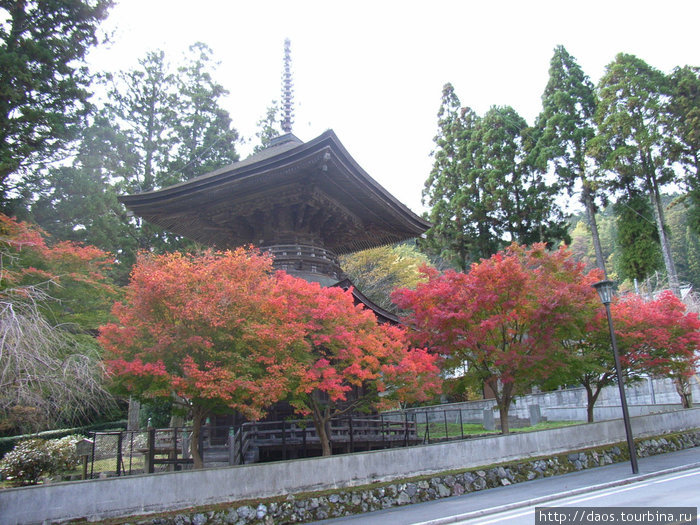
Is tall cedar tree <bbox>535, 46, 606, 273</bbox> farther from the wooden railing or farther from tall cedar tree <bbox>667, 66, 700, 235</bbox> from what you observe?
the wooden railing

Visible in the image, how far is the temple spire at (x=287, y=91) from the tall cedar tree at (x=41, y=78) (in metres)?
7.78

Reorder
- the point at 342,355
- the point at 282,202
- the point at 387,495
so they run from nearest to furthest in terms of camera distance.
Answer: the point at 342,355
the point at 387,495
the point at 282,202

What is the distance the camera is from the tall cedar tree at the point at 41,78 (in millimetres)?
17750

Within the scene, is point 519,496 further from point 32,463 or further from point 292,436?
point 32,463

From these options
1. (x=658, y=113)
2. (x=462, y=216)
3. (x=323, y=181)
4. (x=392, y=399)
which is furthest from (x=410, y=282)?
(x=392, y=399)

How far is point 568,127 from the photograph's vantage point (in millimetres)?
31938

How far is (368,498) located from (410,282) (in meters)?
24.7

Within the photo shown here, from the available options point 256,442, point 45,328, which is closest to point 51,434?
point 256,442

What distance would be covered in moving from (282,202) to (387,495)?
8.88 metres

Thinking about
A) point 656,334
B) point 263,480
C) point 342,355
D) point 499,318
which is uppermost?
point 499,318

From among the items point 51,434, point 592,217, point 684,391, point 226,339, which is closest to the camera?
point 226,339

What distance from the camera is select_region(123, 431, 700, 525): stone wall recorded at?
895 centimetres

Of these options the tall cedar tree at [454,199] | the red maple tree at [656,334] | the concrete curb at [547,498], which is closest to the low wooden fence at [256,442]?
the concrete curb at [547,498]

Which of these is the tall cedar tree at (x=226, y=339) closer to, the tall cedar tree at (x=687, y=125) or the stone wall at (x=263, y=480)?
the stone wall at (x=263, y=480)
